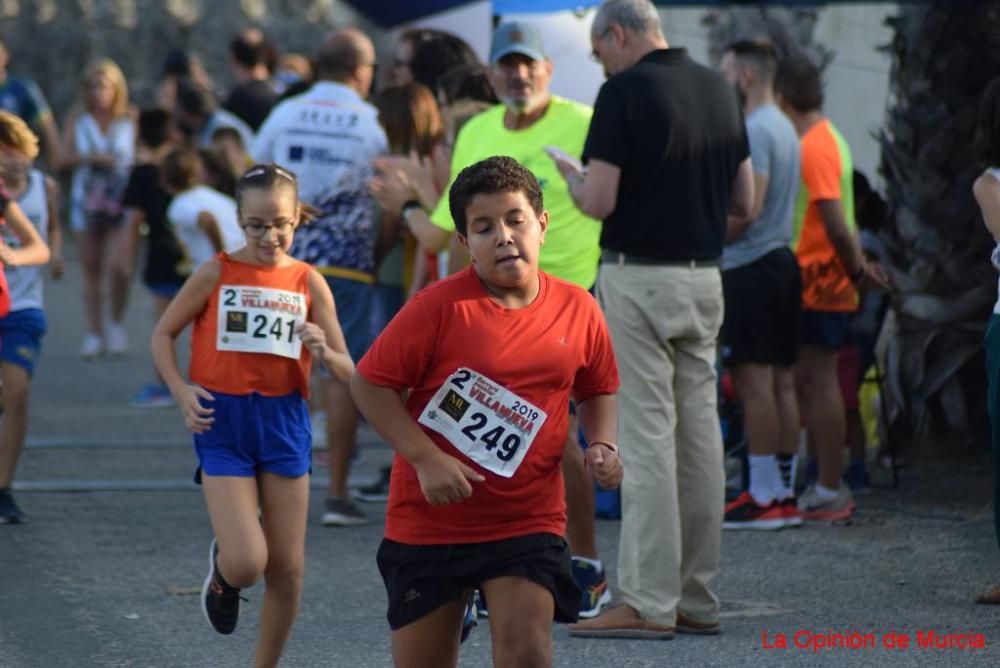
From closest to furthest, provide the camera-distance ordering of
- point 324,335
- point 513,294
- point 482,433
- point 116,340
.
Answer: point 482,433 < point 513,294 < point 324,335 < point 116,340

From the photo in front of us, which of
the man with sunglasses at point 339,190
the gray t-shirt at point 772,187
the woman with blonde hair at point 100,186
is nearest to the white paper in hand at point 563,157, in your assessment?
the gray t-shirt at point 772,187

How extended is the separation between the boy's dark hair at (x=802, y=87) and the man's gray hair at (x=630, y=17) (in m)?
2.29

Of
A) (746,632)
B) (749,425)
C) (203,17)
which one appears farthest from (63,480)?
(203,17)

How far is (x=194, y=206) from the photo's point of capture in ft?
33.1

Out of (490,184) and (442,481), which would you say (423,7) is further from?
(442,481)

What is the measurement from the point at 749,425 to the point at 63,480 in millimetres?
3371

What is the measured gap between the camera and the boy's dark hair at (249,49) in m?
12.0

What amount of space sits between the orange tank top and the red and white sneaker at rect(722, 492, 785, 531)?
287 cm

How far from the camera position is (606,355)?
441 centimetres

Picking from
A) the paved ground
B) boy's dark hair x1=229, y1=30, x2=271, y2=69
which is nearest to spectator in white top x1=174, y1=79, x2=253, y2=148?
boy's dark hair x1=229, y1=30, x2=271, y2=69

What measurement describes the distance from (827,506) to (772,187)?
57.6 inches

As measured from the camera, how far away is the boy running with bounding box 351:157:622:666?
417 centimetres

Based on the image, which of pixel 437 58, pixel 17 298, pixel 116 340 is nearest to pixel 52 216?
pixel 17 298

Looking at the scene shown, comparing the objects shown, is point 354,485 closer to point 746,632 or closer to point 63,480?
point 63,480
